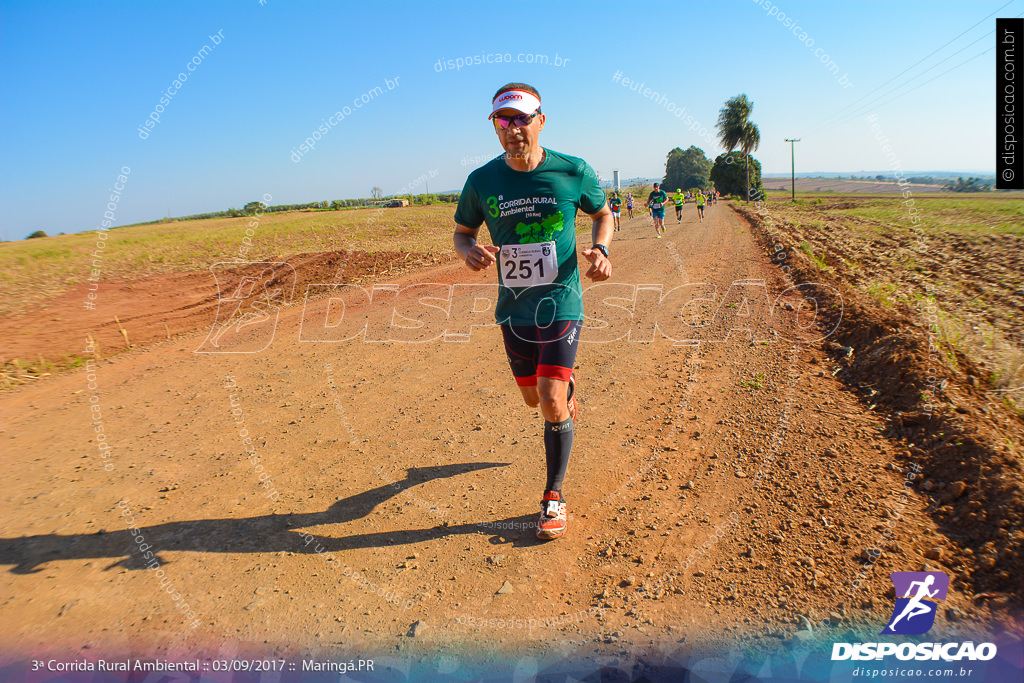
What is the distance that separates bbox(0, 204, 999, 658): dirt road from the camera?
2.52 metres

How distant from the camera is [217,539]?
331 centimetres

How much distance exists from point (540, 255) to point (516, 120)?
2.68ft

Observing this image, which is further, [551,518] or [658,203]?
[658,203]

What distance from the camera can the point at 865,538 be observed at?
9.20 feet

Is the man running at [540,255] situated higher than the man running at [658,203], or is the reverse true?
the man running at [658,203]

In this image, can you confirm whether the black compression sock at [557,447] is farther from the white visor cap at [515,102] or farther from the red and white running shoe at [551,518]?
the white visor cap at [515,102]

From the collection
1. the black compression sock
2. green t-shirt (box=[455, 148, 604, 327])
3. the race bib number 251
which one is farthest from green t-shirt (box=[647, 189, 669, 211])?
the black compression sock

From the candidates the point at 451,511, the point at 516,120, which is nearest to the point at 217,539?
the point at 451,511

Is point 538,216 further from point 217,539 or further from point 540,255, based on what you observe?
point 217,539

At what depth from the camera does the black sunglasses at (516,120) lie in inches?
123

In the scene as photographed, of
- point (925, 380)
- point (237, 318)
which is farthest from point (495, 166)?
point (237, 318)

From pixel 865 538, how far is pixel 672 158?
4087 inches

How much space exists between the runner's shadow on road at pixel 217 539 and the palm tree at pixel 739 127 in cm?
7313

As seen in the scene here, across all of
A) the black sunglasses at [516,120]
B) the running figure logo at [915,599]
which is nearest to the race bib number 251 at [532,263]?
the black sunglasses at [516,120]
